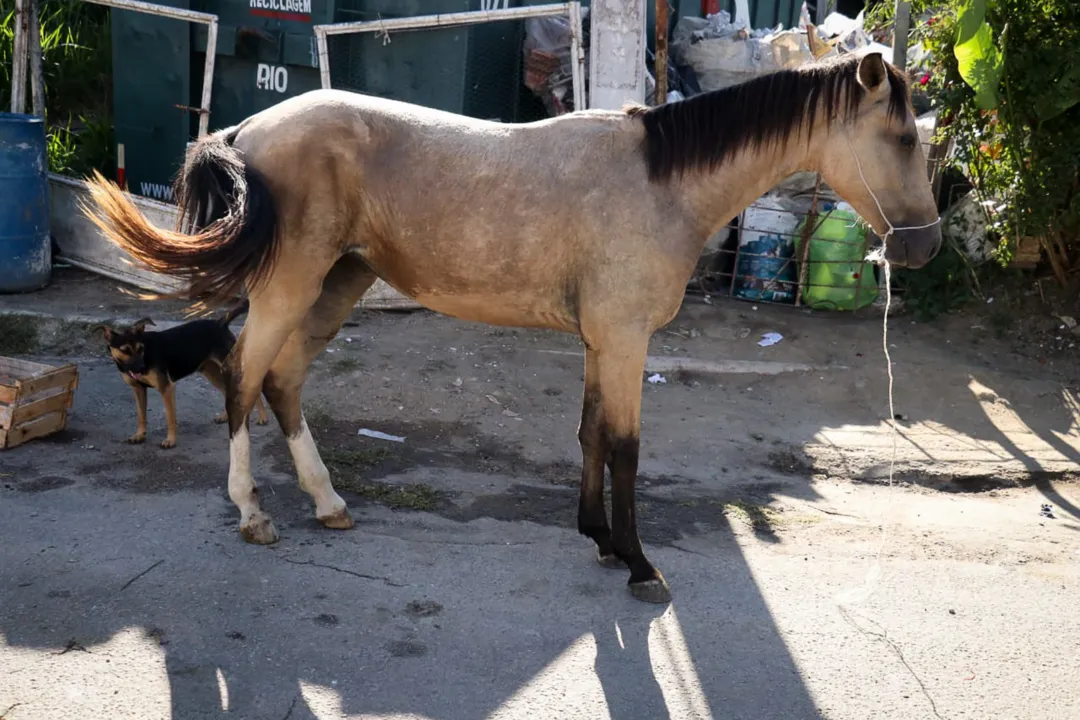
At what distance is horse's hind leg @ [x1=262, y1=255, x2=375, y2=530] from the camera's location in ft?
15.6

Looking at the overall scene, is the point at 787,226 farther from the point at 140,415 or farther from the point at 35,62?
the point at 35,62

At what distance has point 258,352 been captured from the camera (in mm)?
4434

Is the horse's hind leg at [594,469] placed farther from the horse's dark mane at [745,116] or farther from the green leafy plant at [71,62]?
the green leafy plant at [71,62]

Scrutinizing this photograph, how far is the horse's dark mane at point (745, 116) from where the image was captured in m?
4.18

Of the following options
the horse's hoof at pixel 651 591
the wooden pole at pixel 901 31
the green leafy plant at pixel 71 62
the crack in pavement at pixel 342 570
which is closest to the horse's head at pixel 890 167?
the horse's hoof at pixel 651 591

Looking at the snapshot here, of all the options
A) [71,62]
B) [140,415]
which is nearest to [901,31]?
[140,415]

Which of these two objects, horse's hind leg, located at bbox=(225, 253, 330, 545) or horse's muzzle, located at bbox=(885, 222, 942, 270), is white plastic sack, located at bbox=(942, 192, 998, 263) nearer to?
horse's muzzle, located at bbox=(885, 222, 942, 270)

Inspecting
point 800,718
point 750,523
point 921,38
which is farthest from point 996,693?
point 921,38

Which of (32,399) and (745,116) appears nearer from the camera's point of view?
(745,116)

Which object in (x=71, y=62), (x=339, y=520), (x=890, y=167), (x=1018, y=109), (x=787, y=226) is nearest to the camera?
(x=890, y=167)

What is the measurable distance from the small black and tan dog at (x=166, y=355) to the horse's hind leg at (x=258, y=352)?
1.32 metres

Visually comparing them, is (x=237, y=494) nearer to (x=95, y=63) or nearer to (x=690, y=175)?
(x=690, y=175)

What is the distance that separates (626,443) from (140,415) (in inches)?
119

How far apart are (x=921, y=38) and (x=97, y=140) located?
7.87 meters
